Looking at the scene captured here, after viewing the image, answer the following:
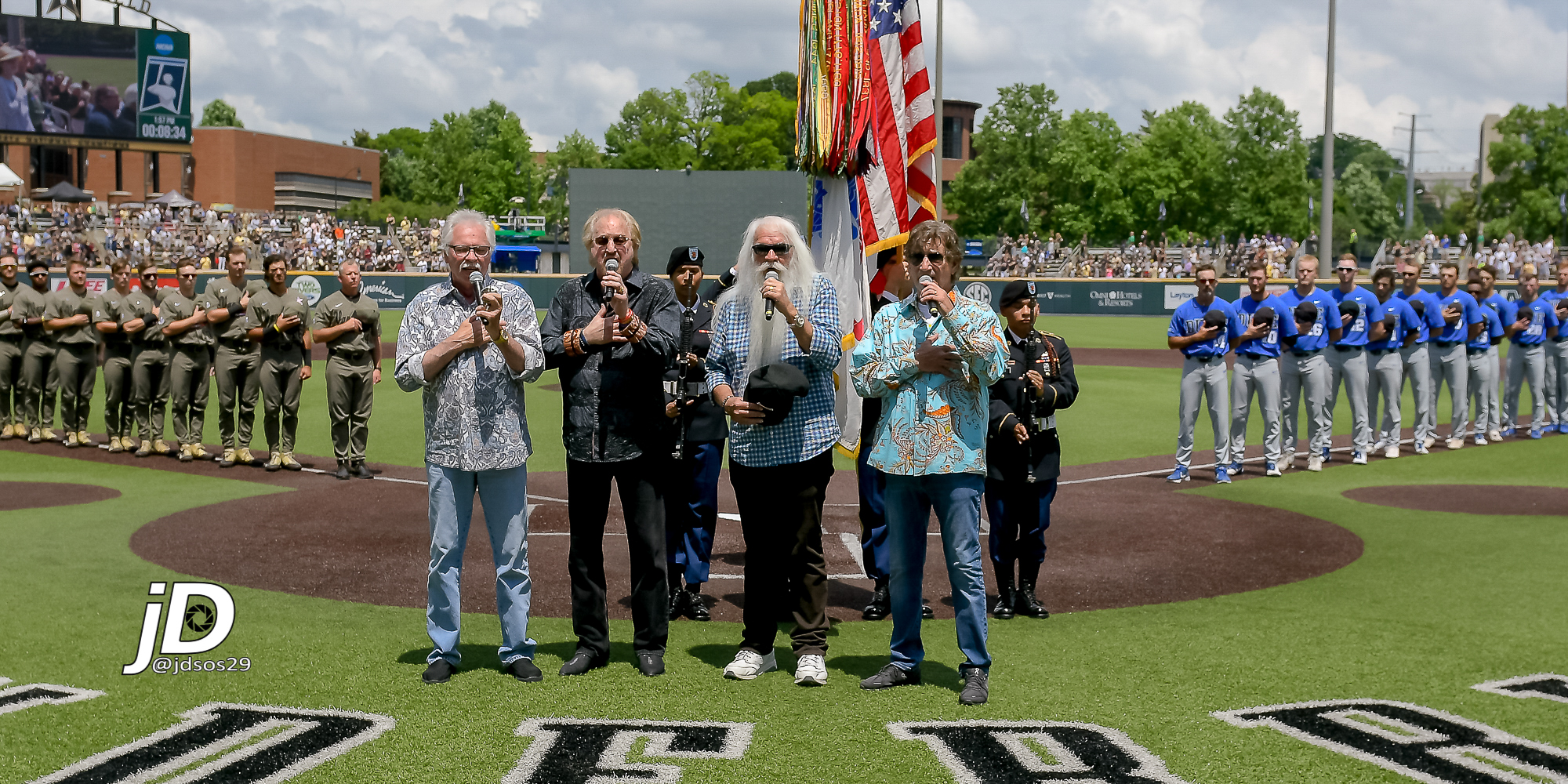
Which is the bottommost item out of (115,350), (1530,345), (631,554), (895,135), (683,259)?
(631,554)

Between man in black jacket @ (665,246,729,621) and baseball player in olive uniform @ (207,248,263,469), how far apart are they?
7.46 m

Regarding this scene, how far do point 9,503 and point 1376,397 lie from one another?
46.5ft

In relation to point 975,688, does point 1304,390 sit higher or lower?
higher

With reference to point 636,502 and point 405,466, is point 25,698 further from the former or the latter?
point 405,466

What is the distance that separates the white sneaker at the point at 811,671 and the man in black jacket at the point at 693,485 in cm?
157

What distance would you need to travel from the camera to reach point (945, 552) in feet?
18.4

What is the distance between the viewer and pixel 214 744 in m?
4.74

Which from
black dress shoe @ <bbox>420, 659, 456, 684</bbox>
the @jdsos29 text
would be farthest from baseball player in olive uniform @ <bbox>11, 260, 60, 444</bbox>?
black dress shoe @ <bbox>420, 659, 456, 684</bbox>

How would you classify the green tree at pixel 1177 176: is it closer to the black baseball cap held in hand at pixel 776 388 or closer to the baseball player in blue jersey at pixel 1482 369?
the baseball player in blue jersey at pixel 1482 369

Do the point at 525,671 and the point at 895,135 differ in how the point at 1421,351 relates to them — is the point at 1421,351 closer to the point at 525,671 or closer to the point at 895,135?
the point at 895,135

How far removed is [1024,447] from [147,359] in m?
10.7

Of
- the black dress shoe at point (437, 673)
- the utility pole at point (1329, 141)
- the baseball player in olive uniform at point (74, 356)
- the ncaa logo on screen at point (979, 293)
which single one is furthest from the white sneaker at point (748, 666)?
the utility pole at point (1329, 141)

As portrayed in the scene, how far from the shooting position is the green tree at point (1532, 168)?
214 ft

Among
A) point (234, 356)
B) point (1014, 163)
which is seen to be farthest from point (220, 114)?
point (234, 356)
